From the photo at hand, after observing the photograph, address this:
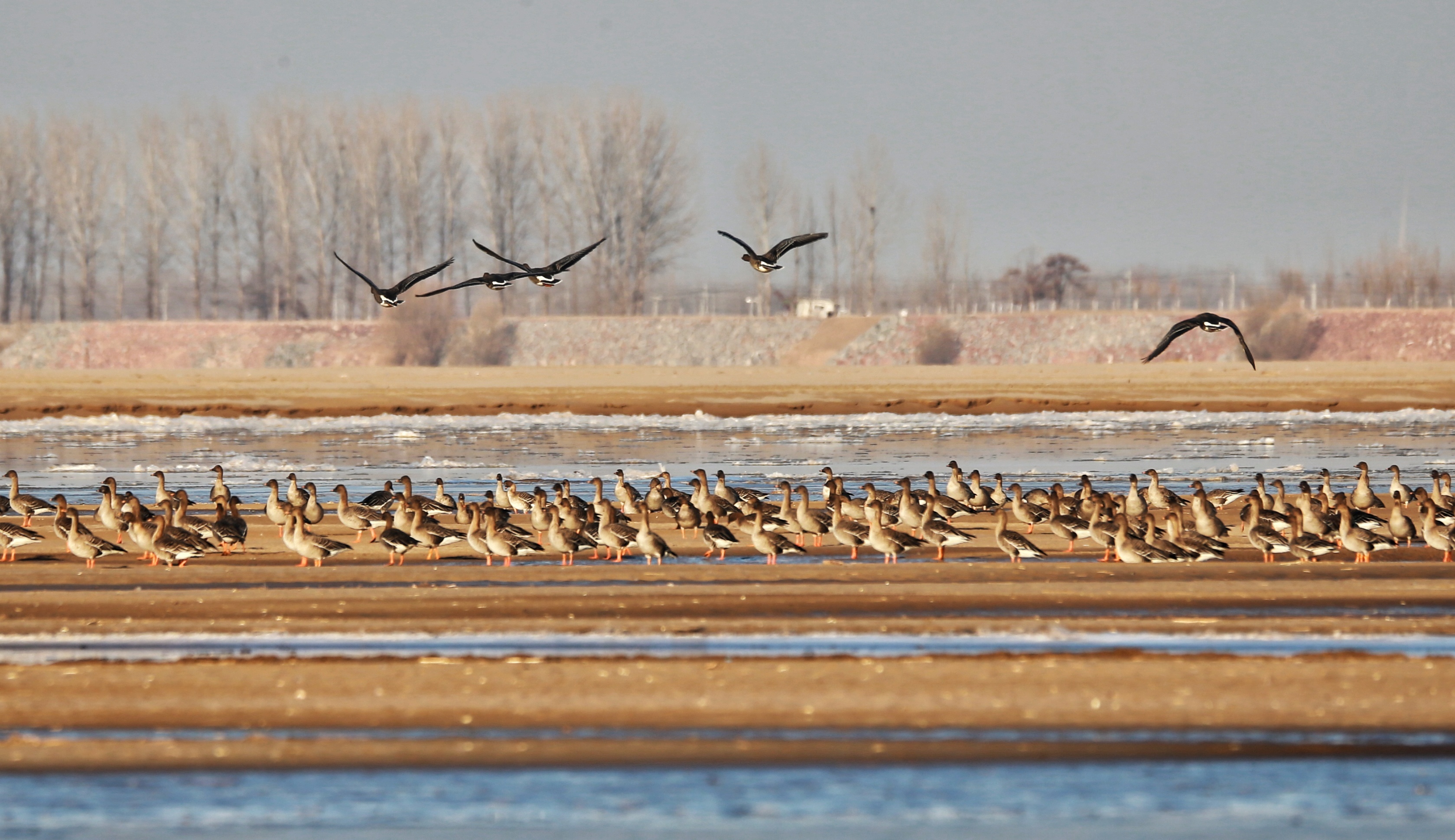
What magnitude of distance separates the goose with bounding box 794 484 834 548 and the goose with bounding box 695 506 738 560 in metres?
0.71

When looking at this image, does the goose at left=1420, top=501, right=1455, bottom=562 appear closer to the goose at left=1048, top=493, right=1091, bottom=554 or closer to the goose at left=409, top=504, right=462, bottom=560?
the goose at left=1048, top=493, right=1091, bottom=554

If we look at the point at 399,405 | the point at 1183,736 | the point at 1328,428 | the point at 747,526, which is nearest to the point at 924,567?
the point at 747,526

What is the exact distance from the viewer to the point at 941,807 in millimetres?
8547

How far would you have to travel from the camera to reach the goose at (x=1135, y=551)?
16.5 meters

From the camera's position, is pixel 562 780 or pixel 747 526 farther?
pixel 747 526

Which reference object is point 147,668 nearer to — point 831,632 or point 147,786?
point 147,786

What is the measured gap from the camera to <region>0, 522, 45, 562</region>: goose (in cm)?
1761

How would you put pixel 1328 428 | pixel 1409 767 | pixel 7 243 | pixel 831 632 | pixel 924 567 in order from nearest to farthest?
pixel 1409 767 < pixel 831 632 < pixel 924 567 < pixel 1328 428 < pixel 7 243

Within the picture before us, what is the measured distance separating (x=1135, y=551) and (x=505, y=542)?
5.78 m

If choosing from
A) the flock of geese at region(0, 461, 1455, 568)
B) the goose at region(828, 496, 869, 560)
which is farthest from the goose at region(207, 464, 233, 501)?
the goose at region(828, 496, 869, 560)

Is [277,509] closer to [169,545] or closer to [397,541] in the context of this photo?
[169,545]

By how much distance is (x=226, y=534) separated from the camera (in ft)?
57.8

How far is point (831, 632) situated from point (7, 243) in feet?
357

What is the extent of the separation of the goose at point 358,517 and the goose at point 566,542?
90.8 inches
